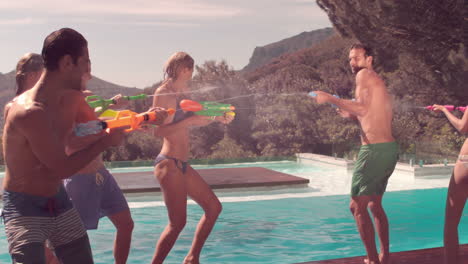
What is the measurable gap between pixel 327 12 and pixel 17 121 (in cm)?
1550

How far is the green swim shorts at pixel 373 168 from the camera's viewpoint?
168 inches

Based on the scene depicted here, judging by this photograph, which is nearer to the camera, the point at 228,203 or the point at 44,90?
the point at 44,90

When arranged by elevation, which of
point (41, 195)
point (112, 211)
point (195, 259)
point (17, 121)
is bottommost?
point (195, 259)

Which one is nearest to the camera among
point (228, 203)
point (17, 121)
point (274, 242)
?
point (17, 121)

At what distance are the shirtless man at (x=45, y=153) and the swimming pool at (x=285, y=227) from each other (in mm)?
4430

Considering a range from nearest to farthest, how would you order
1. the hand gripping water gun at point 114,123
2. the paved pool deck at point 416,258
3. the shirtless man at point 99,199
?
the hand gripping water gun at point 114,123 → the shirtless man at point 99,199 → the paved pool deck at point 416,258

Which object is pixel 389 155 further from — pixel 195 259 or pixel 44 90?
pixel 44 90

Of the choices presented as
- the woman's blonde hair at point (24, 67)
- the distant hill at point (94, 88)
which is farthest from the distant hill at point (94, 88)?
the woman's blonde hair at point (24, 67)

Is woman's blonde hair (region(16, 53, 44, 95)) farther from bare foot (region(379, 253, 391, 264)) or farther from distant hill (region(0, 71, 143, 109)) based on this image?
distant hill (region(0, 71, 143, 109))

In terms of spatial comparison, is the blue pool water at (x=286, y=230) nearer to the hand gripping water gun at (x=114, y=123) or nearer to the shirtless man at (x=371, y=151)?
the shirtless man at (x=371, y=151)

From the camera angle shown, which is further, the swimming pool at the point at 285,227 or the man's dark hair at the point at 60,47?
the swimming pool at the point at 285,227

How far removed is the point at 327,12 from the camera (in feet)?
56.0

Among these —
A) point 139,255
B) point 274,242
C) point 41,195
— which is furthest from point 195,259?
point 274,242

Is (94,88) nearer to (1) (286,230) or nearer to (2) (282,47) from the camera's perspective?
(1) (286,230)
